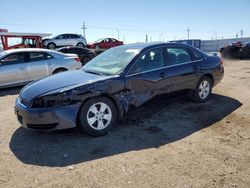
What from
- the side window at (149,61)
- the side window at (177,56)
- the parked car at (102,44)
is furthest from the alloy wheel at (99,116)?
the parked car at (102,44)

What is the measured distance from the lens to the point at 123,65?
4.96m

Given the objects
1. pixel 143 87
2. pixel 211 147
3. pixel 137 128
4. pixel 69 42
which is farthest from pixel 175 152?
pixel 69 42

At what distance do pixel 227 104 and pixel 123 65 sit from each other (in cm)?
287

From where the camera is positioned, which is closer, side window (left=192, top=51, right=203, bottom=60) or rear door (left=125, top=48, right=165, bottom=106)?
rear door (left=125, top=48, right=165, bottom=106)

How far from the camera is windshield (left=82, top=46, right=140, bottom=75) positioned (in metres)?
4.96

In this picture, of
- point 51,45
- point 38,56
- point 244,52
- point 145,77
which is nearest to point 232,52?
point 244,52

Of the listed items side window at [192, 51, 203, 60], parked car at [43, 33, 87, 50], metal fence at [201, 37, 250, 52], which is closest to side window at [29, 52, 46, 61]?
side window at [192, 51, 203, 60]

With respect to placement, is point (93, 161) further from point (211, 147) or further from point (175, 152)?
point (211, 147)

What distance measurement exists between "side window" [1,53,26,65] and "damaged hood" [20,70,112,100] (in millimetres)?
4649

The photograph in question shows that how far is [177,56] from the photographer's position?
5.84 m

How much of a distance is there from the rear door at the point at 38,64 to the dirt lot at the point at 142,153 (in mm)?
3731

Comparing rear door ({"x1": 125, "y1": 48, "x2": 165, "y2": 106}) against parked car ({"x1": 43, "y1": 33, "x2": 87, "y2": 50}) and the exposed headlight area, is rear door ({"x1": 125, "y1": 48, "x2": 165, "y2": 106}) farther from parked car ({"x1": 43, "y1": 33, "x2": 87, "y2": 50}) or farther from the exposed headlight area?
parked car ({"x1": 43, "y1": 33, "x2": 87, "y2": 50})

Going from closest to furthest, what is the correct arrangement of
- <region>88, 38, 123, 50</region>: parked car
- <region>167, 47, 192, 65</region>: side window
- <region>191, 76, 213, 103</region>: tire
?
<region>167, 47, 192, 65</region>: side window < <region>191, 76, 213, 103</region>: tire < <region>88, 38, 123, 50</region>: parked car

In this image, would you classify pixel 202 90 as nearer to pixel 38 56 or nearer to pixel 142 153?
pixel 142 153
